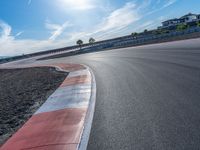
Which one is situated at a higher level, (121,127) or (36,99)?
(121,127)

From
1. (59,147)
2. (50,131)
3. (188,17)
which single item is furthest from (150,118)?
(188,17)

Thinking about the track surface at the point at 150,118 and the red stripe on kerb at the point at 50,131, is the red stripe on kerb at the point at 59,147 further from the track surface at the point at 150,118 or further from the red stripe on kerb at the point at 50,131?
the track surface at the point at 150,118

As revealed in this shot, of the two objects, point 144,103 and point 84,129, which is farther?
point 144,103

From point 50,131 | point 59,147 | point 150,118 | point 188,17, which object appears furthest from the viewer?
point 188,17

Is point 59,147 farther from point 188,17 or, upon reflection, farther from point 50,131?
point 188,17

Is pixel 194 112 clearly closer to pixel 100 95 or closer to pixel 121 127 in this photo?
pixel 121 127

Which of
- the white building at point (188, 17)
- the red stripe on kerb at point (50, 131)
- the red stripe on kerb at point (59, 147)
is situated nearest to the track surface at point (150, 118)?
the red stripe on kerb at point (59, 147)

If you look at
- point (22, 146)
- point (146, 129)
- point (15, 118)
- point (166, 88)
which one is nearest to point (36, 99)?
point (15, 118)

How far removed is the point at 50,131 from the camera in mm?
6602

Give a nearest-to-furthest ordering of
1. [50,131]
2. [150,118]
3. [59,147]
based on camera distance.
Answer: [59,147]
[150,118]
[50,131]

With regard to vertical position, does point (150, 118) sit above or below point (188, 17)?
above

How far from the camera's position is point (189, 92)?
26.1ft

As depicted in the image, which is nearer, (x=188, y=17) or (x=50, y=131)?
(x=50, y=131)

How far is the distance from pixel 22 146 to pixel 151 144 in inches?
104
